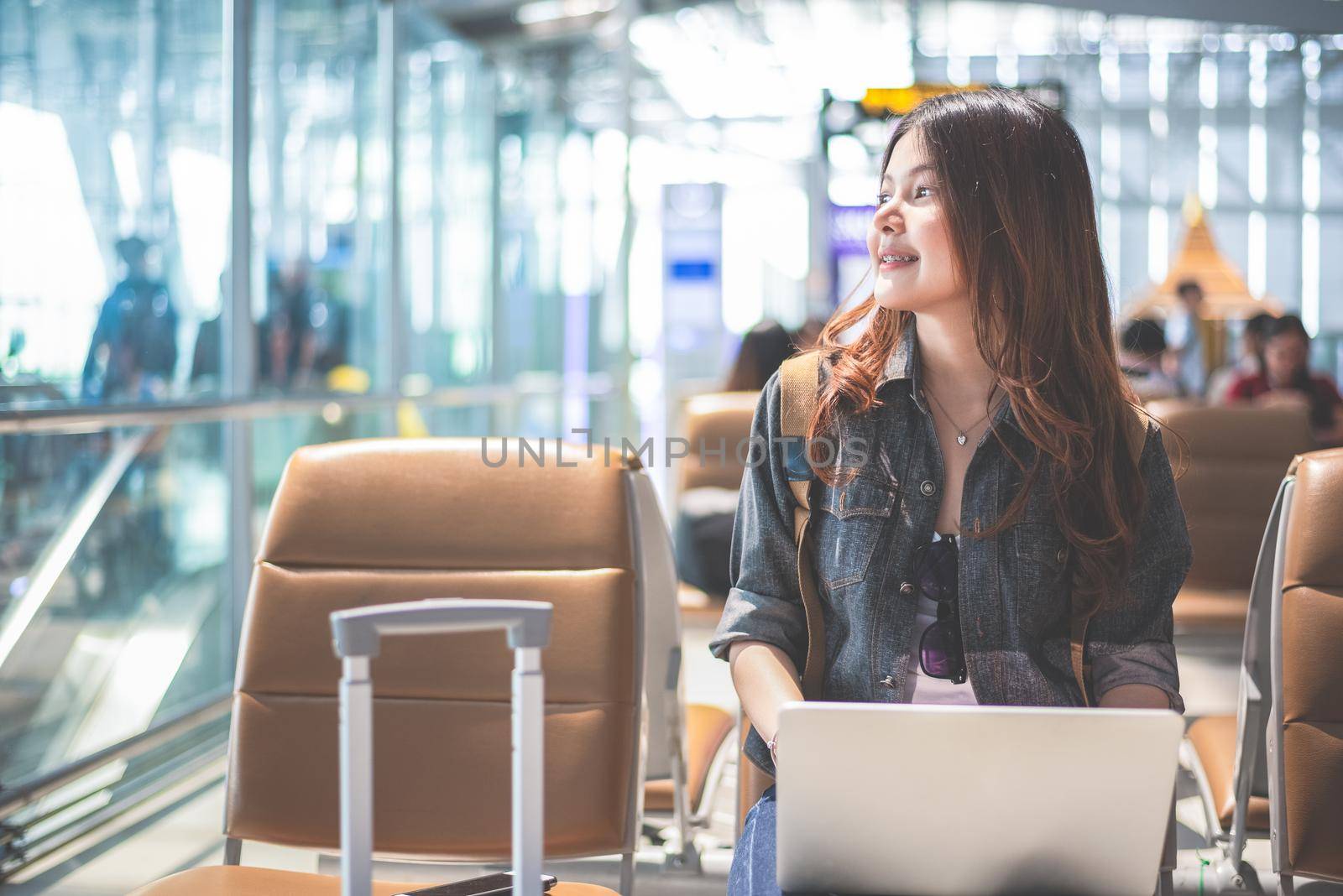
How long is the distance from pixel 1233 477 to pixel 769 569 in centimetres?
215

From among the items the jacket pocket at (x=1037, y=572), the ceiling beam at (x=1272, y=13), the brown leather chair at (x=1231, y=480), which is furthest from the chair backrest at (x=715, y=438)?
the jacket pocket at (x=1037, y=572)

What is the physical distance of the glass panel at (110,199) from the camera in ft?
9.04

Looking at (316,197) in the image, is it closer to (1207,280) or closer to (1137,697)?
(1137,697)

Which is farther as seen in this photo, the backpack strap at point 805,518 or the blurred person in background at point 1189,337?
the blurred person in background at point 1189,337

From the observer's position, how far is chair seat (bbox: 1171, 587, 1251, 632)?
2828 mm

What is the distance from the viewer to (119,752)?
301 centimetres

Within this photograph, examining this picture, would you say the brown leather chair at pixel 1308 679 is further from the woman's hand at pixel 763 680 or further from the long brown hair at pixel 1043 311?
the woman's hand at pixel 763 680

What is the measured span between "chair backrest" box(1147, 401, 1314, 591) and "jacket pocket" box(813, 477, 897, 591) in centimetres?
201

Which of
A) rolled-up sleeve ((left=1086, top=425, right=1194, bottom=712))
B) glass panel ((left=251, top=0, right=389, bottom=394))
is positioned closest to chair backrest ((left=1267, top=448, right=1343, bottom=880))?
rolled-up sleeve ((left=1086, top=425, right=1194, bottom=712))

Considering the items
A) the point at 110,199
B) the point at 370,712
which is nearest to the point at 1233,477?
Answer: the point at 370,712

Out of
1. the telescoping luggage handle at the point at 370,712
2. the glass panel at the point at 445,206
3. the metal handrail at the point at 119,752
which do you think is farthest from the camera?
the glass panel at the point at 445,206

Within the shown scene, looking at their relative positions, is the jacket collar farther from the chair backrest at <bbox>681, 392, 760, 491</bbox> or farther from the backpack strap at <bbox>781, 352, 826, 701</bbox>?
the chair backrest at <bbox>681, 392, 760, 491</bbox>

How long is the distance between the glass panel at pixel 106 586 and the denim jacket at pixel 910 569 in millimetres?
1943

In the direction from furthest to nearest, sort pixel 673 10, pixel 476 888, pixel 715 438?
pixel 673 10
pixel 715 438
pixel 476 888
